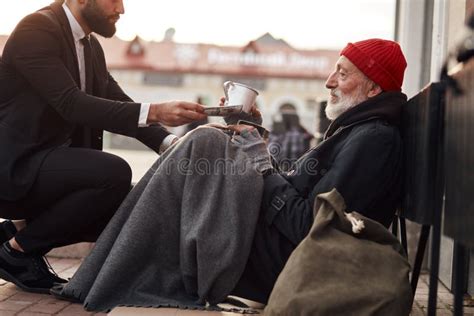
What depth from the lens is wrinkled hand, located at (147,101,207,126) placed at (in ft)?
10.2

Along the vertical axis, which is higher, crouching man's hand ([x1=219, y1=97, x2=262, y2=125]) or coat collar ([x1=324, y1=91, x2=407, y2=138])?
coat collar ([x1=324, y1=91, x2=407, y2=138])

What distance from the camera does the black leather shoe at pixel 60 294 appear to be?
2966 millimetres

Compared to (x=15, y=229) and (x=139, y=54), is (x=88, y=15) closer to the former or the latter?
(x=15, y=229)

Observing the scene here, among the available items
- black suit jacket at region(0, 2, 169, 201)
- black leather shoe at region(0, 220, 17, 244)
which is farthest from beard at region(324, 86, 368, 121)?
black leather shoe at region(0, 220, 17, 244)

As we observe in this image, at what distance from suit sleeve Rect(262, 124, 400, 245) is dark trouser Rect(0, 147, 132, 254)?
0.80 m

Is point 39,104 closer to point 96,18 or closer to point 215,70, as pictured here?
point 96,18

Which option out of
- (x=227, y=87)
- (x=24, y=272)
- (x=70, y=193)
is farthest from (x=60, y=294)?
(x=227, y=87)

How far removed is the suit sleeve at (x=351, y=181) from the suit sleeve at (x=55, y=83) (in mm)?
840

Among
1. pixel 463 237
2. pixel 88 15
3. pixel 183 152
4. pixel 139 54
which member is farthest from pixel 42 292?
pixel 139 54

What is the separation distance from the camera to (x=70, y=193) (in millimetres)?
3225

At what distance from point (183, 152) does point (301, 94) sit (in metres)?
55.5

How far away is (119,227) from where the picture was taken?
9.48 ft

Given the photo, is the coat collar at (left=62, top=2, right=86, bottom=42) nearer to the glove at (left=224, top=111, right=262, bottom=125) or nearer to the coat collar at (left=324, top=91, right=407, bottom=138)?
the glove at (left=224, top=111, right=262, bottom=125)

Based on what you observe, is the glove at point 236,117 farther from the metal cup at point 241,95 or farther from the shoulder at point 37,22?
the shoulder at point 37,22
